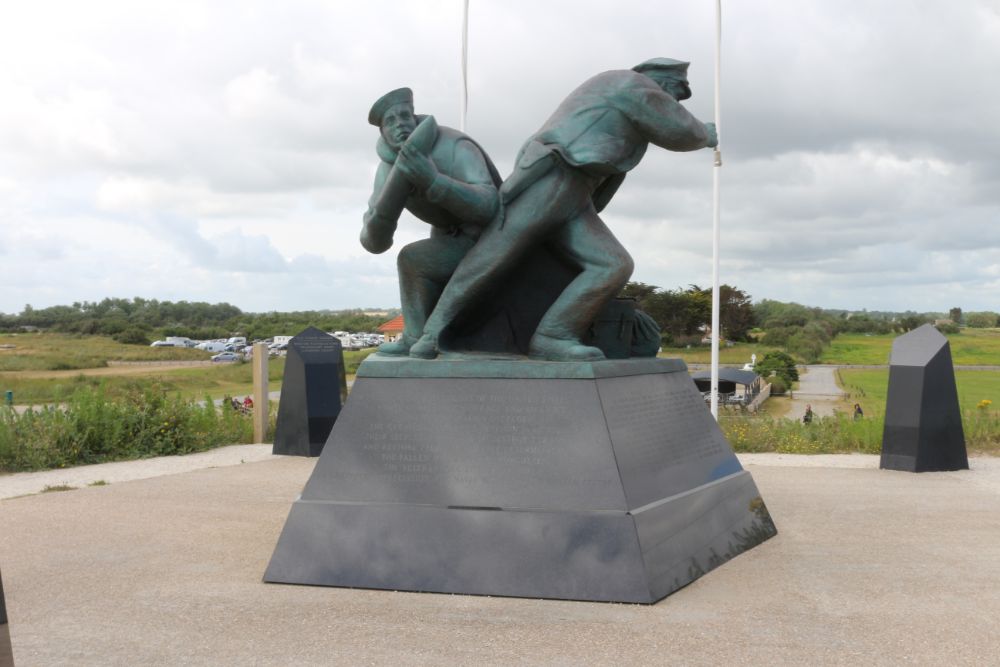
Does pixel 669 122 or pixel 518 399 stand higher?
pixel 669 122

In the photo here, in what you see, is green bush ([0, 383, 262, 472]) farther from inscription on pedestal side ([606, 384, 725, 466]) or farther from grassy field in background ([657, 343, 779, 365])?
grassy field in background ([657, 343, 779, 365])

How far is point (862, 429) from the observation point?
41.5 feet

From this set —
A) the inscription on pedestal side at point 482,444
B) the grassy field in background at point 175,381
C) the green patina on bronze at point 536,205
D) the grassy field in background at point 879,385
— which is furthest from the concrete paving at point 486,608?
the grassy field in background at point 879,385

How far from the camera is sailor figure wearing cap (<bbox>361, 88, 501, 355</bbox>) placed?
5.33m

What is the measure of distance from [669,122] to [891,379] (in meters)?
6.24

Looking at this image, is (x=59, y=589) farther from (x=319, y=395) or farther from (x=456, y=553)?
(x=319, y=395)

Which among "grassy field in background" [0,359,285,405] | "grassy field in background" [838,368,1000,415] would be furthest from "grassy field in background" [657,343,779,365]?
"grassy field in background" [0,359,285,405]

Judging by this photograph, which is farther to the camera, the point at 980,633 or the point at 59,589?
the point at 59,589

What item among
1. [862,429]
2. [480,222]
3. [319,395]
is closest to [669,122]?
[480,222]

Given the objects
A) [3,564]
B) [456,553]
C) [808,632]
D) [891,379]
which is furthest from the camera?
[891,379]

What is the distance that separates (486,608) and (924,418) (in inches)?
291

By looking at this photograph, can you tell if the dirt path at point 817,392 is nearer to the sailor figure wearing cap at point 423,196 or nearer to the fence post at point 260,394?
the fence post at point 260,394

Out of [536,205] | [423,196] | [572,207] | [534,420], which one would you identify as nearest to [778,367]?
[572,207]

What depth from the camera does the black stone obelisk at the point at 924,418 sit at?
10.0m
